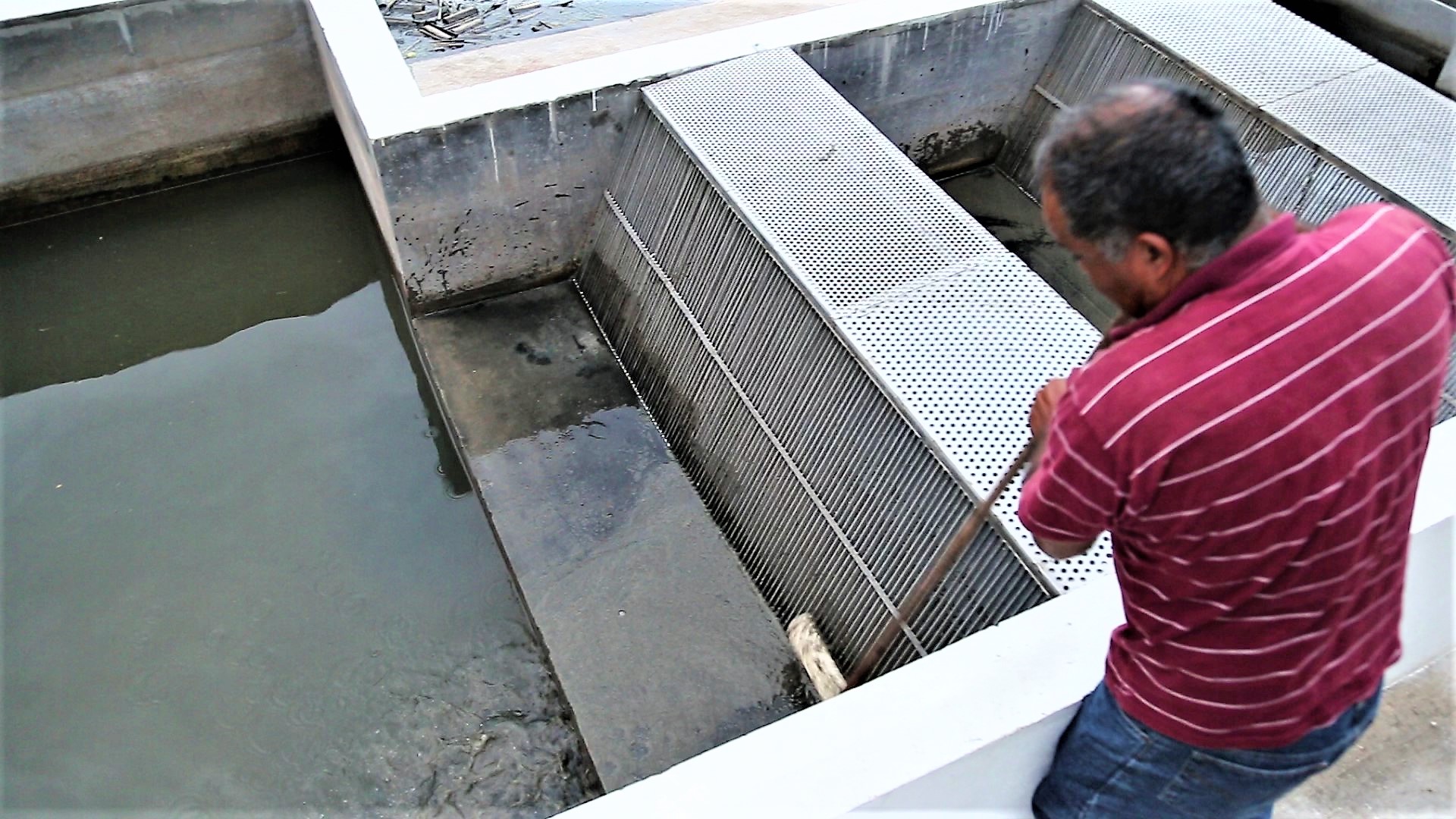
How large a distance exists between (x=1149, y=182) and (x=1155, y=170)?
2 centimetres

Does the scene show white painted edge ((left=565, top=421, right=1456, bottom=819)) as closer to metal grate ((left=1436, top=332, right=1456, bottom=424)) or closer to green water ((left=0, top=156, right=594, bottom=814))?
green water ((left=0, top=156, right=594, bottom=814))

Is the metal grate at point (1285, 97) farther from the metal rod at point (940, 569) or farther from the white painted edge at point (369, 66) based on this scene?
the white painted edge at point (369, 66)

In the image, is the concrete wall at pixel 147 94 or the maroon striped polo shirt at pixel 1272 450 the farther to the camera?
the concrete wall at pixel 147 94

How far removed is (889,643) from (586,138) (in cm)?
297

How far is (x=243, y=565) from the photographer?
423 cm

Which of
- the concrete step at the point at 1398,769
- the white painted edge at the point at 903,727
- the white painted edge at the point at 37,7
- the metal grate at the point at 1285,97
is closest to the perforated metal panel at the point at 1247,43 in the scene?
the metal grate at the point at 1285,97

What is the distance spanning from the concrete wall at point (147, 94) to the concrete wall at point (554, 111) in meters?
0.85

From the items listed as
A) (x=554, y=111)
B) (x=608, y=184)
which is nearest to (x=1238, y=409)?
A: (x=554, y=111)

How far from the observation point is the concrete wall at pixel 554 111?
466 centimetres

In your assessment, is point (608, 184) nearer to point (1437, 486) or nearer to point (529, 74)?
point (529, 74)

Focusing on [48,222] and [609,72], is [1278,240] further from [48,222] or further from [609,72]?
[48,222]

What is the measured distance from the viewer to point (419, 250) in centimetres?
491

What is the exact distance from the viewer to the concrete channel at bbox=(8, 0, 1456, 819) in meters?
2.29

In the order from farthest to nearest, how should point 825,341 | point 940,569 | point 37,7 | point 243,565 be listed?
point 37,7 → point 243,565 → point 825,341 → point 940,569
